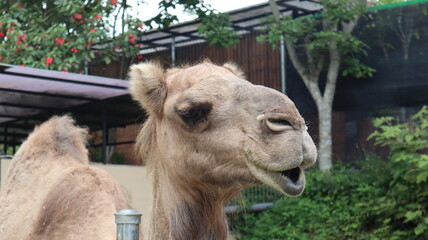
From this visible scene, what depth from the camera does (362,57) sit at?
12523mm

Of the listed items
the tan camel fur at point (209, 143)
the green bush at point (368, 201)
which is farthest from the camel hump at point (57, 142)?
the green bush at point (368, 201)

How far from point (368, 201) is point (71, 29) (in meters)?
5.30

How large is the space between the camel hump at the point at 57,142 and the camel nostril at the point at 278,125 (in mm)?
2382

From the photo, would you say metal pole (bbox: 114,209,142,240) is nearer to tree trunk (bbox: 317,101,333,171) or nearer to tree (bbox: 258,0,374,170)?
tree (bbox: 258,0,374,170)

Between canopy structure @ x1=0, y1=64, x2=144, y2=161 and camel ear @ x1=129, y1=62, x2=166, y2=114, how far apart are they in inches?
Result: 162

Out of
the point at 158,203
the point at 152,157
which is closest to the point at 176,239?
the point at 158,203

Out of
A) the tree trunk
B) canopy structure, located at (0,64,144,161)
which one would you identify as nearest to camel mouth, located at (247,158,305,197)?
canopy structure, located at (0,64,144,161)

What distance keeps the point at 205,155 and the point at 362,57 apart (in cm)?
968

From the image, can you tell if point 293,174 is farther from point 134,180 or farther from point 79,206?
point 134,180

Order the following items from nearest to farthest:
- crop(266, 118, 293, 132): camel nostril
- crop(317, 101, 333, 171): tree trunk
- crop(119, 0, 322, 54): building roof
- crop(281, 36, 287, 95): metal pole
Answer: crop(266, 118, 293, 132): camel nostril < crop(317, 101, 333, 171): tree trunk < crop(119, 0, 322, 54): building roof < crop(281, 36, 287, 95): metal pole

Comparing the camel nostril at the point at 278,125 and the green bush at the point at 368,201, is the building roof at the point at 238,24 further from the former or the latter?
the camel nostril at the point at 278,125

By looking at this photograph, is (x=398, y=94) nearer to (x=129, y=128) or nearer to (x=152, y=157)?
(x=129, y=128)

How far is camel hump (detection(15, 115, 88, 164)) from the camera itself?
5.05 m

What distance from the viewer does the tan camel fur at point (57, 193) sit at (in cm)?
408
